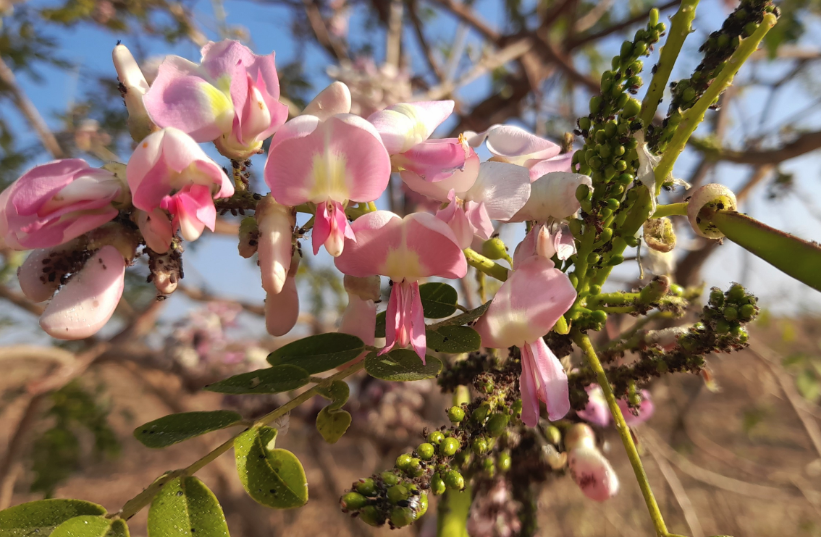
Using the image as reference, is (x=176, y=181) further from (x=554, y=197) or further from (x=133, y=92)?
(x=554, y=197)

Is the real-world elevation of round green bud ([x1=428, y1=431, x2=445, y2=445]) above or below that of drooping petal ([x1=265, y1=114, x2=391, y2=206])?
below

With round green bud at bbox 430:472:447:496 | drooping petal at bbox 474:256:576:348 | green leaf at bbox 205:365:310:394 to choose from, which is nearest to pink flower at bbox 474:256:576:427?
drooping petal at bbox 474:256:576:348

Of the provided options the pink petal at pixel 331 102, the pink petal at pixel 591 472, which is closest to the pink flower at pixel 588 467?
the pink petal at pixel 591 472

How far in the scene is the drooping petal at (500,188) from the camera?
478 mm

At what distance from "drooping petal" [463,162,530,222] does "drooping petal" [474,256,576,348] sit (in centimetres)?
6

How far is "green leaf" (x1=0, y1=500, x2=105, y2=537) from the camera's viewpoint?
1.34 ft

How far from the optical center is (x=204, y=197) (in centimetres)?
42

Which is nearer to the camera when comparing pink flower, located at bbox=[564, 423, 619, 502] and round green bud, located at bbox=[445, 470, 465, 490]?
round green bud, located at bbox=[445, 470, 465, 490]

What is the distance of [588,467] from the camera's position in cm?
64

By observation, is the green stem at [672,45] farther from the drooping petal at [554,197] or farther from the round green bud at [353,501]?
the round green bud at [353,501]

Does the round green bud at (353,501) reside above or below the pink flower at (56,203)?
below

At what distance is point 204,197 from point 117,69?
20cm

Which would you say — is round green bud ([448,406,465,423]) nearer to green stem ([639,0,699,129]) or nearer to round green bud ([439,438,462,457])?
round green bud ([439,438,462,457])

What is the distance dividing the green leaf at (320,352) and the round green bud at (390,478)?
6.6 inches
